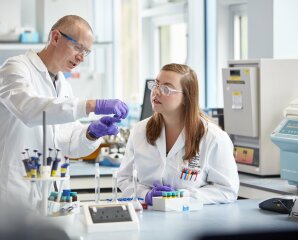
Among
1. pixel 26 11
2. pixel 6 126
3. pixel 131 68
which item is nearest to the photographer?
pixel 6 126

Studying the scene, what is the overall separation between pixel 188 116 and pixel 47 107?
28.5 inches

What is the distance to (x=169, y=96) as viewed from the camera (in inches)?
113

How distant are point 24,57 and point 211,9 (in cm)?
303

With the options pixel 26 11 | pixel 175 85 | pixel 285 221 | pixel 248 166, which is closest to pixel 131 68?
pixel 26 11

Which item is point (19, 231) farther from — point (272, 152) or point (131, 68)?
point (131, 68)

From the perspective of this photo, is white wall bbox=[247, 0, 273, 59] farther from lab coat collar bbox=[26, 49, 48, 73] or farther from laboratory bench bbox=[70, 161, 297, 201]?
lab coat collar bbox=[26, 49, 48, 73]

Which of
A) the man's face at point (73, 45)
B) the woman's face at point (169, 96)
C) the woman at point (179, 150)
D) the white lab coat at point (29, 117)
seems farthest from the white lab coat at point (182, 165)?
the man's face at point (73, 45)

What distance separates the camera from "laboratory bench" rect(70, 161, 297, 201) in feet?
10.2

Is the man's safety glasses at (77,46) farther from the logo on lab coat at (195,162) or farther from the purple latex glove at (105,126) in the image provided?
the logo on lab coat at (195,162)

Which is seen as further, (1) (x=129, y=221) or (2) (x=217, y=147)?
(2) (x=217, y=147)

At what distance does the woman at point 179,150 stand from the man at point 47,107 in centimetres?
26

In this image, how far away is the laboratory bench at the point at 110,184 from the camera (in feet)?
10.2

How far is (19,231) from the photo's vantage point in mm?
789

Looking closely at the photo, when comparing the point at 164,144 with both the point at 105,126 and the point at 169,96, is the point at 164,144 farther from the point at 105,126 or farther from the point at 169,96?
the point at 105,126
